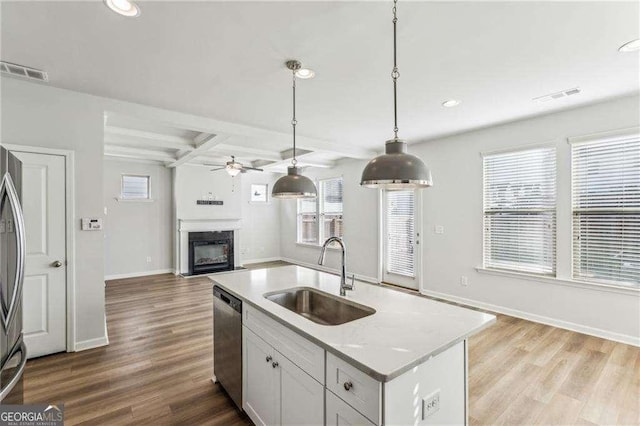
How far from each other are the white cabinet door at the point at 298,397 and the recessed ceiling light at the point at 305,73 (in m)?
2.23

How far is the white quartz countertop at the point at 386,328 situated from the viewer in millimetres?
1205

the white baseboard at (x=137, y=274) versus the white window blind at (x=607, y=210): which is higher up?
the white window blind at (x=607, y=210)

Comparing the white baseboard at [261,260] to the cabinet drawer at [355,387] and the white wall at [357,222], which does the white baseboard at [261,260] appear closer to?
the white wall at [357,222]

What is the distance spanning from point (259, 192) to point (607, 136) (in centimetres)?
715

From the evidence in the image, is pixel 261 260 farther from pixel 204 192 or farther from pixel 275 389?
pixel 275 389

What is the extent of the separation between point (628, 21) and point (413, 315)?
7.70 feet

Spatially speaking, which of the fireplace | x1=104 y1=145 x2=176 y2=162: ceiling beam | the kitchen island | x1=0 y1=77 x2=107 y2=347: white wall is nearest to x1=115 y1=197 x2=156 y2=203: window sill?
x1=104 y1=145 x2=176 y2=162: ceiling beam

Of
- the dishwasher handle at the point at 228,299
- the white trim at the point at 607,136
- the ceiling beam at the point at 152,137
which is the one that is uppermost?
the ceiling beam at the point at 152,137

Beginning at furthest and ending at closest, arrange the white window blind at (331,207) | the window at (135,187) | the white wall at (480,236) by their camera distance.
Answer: the white window blind at (331,207), the window at (135,187), the white wall at (480,236)

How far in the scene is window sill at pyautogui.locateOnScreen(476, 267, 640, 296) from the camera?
127 inches

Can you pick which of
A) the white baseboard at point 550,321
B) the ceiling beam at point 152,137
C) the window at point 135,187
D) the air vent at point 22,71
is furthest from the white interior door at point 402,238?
the window at point 135,187

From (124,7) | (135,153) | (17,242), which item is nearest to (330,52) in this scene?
(124,7)

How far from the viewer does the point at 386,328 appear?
4.95 ft

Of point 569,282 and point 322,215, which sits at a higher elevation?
point 322,215
